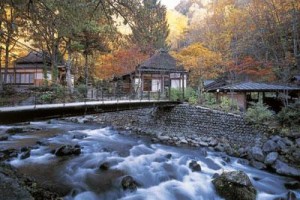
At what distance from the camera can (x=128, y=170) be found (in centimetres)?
1036

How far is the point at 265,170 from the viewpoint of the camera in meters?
11.4

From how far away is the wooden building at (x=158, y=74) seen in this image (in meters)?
25.8

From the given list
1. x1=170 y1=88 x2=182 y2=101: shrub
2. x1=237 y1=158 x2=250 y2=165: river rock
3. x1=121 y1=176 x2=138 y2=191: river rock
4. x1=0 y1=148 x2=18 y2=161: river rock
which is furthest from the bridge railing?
x1=237 y1=158 x2=250 y2=165: river rock

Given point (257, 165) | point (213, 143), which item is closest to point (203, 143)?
point (213, 143)

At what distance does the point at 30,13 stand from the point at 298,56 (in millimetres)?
22823

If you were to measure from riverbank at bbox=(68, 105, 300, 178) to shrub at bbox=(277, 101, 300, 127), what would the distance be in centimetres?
116

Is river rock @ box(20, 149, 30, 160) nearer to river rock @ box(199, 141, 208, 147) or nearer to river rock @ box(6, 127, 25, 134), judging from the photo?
river rock @ box(6, 127, 25, 134)

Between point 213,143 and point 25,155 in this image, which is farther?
point 213,143

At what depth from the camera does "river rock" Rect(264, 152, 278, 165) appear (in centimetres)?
1173

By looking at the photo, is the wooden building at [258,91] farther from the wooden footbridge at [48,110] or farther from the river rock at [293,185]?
the wooden footbridge at [48,110]

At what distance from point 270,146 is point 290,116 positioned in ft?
9.23

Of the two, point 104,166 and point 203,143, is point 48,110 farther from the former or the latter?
point 203,143

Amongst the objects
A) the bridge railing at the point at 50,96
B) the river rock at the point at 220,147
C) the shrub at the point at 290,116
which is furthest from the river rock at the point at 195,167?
the shrub at the point at 290,116

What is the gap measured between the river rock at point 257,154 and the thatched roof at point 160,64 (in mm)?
13338
